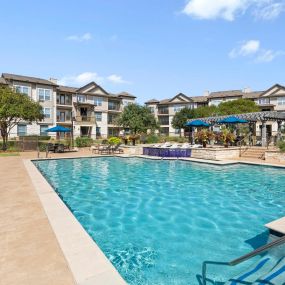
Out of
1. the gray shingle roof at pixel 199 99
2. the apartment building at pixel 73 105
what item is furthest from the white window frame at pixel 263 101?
the apartment building at pixel 73 105

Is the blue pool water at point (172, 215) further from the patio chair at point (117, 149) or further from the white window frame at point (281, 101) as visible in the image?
the white window frame at point (281, 101)

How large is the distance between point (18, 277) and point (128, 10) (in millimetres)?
14559

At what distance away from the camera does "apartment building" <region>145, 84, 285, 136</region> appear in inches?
2014

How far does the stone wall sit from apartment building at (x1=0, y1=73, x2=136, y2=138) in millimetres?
26720

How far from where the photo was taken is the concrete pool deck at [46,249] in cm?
354

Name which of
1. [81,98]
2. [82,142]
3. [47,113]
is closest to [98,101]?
[81,98]

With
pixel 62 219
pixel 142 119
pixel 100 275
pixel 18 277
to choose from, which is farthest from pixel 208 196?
pixel 142 119

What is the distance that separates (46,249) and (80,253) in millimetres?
615

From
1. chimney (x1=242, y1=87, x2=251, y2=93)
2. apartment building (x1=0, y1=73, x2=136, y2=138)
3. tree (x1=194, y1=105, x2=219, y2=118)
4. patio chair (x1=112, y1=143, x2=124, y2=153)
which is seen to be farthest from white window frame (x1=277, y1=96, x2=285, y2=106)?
patio chair (x1=112, y1=143, x2=124, y2=153)

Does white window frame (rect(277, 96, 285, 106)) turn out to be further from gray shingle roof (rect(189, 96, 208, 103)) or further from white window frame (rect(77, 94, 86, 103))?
white window frame (rect(77, 94, 86, 103))

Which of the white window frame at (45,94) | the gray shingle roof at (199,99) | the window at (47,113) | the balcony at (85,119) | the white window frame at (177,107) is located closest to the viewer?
the white window frame at (45,94)

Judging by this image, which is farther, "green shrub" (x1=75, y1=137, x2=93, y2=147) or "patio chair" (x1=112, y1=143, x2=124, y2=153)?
"green shrub" (x1=75, y1=137, x2=93, y2=147)

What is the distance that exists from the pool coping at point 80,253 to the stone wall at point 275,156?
16174mm

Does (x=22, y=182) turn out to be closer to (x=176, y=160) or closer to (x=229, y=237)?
(x=229, y=237)
